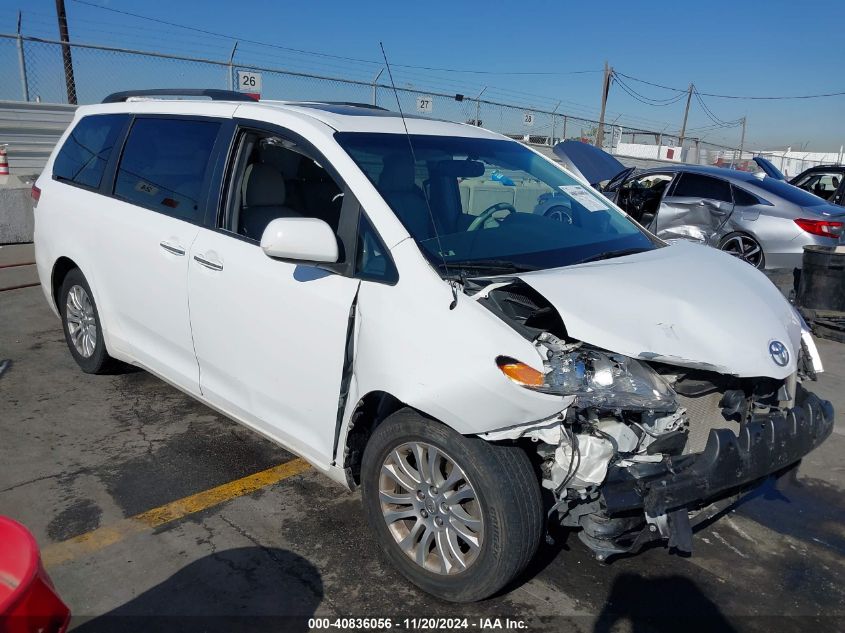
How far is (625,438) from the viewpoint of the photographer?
2576mm

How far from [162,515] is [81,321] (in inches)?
80.6

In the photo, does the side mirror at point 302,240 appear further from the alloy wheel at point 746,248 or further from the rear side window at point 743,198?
the rear side window at point 743,198

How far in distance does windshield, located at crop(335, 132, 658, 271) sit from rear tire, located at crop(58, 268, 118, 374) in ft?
7.95

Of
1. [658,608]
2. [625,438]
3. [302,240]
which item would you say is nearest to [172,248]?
[302,240]

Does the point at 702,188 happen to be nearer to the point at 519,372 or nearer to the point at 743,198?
the point at 743,198

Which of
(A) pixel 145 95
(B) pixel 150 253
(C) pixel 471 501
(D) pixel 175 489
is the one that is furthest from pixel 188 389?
(A) pixel 145 95

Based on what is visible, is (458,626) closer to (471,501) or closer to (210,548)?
(471,501)

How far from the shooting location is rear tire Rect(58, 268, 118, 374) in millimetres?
4598

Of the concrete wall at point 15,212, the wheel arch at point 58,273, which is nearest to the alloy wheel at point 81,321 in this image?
the wheel arch at point 58,273

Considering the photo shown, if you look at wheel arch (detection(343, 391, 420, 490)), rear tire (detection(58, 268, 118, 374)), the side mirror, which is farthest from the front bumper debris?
rear tire (detection(58, 268, 118, 374))

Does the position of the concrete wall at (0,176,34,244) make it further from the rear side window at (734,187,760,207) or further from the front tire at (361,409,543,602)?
the rear side window at (734,187,760,207)

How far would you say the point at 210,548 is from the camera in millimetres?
3066

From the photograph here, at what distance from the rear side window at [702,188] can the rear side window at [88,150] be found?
7.05m

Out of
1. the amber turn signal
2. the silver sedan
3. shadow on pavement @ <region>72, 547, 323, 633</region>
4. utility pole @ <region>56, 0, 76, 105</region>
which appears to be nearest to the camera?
the amber turn signal
